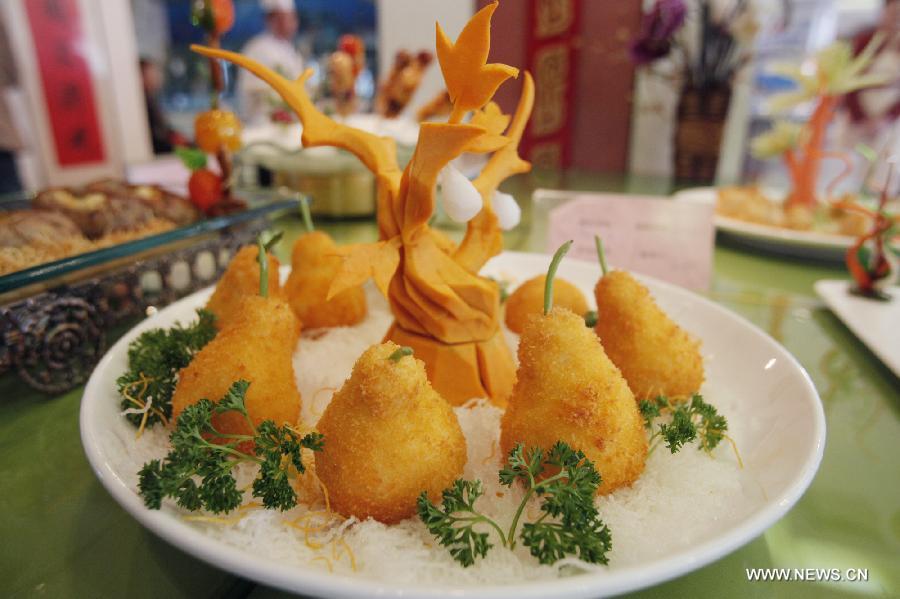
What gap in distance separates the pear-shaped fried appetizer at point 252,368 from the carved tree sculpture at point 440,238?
162 millimetres

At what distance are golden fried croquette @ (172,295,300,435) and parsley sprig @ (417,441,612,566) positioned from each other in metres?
0.27

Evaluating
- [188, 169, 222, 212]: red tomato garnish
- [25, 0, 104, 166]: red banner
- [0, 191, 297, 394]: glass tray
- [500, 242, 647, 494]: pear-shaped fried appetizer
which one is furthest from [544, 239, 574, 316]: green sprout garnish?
[25, 0, 104, 166]: red banner

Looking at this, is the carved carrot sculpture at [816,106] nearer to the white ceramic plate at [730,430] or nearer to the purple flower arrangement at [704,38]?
the purple flower arrangement at [704,38]

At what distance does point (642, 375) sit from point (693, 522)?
0.29 meters

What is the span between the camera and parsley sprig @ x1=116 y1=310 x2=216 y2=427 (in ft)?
2.59

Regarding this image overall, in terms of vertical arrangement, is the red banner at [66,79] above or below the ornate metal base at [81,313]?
above

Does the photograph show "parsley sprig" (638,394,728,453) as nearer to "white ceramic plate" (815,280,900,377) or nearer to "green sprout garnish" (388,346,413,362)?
"green sprout garnish" (388,346,413,362)

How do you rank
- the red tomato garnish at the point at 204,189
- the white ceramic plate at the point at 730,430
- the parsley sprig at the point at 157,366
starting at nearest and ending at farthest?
the white ceramic plate at the point at 730,430
the parsley sprig at the point at 157,366
the red tomato garnish at the point at 204,189

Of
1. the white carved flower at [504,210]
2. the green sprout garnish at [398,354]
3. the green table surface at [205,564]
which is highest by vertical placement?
the white carved flower at [504,210]

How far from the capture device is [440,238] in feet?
3.06

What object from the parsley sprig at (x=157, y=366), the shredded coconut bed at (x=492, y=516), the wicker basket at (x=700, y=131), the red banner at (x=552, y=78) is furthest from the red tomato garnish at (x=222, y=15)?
the wicker basket at (x=700, y=131)

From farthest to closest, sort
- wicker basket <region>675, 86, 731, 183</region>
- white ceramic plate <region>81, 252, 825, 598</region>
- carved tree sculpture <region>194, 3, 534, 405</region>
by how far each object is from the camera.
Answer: wicker basket <region>675, 86, 731, 183</region> → carved tree sculpture <region>194, 3, 534, 405</region> → white ceramic plate <region>81, 252, 825, 598</region>

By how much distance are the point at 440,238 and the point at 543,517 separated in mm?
486

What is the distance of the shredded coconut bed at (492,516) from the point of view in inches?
21.5
